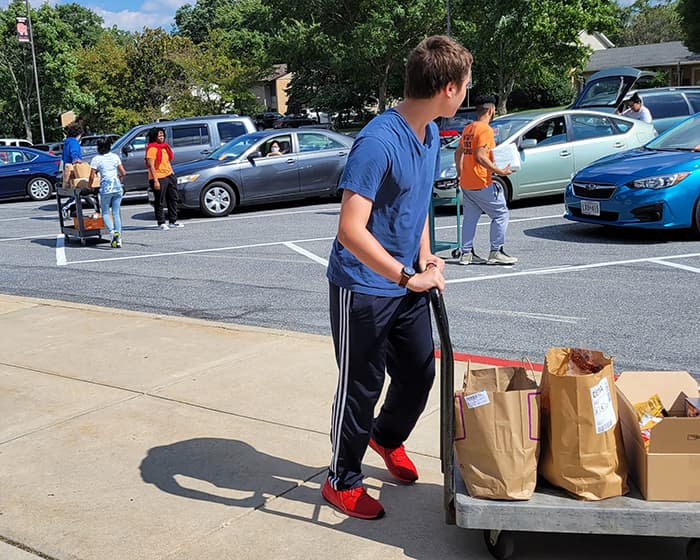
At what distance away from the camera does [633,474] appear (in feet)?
10.0

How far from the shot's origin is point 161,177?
13508 mm

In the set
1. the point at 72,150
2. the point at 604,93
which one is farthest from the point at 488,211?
the point at 604,93

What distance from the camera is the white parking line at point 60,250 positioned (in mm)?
10865

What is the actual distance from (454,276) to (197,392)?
153 inches

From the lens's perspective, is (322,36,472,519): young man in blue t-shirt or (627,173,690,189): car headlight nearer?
(322,36,472,519): young man in blue t-shirt

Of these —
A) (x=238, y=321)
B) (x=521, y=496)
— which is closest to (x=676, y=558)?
(x=521, y=496)

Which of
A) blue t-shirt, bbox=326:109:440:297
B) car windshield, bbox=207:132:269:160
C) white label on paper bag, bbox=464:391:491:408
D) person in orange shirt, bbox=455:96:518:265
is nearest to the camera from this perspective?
white label on paper bag, bbox=464:391:491:408

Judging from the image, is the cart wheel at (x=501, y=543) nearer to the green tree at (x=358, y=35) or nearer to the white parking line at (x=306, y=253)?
the white parking line at (x=306, y=253)

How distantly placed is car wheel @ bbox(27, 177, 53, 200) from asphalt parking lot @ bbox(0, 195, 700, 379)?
804cm

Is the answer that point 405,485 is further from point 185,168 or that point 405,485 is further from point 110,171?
point 185,168

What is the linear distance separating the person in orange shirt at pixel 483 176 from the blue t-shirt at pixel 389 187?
203 inches

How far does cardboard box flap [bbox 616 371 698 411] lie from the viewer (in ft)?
11.2

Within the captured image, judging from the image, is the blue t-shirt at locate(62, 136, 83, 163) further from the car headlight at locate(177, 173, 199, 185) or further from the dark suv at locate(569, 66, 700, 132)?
the dark suv at locate(569, 66, 700, 132)

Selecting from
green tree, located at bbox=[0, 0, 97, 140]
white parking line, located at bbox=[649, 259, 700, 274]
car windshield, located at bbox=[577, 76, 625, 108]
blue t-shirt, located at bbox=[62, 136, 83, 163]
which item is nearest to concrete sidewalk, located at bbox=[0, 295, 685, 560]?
white parking line, located at bbox=[649, 259, 700, 274]
